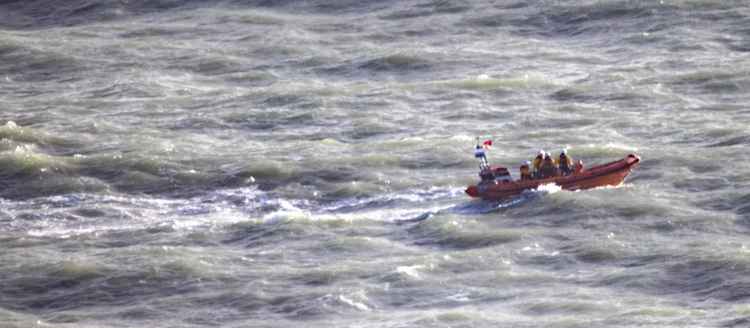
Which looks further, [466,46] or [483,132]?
[466,46]

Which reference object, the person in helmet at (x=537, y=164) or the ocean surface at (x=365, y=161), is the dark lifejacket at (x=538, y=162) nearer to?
the person in helmet at (x=537, y=164)

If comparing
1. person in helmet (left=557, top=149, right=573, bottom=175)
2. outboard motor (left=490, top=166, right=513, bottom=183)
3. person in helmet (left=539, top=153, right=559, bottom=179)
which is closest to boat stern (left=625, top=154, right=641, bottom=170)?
person in helmet (left=557, top=149, right=573, bottom=175)

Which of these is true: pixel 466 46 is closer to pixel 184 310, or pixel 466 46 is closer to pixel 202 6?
pixel 202 6

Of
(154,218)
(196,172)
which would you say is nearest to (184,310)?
(154,218)

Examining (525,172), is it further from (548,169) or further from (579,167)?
(579,167)

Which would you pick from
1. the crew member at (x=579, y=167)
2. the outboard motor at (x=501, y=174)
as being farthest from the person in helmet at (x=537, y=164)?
the crew member at (x=579, y=167)
